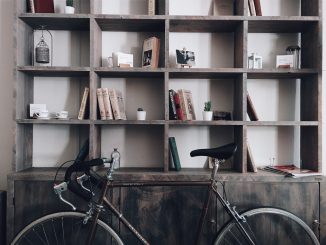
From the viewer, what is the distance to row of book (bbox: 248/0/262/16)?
2.29 m

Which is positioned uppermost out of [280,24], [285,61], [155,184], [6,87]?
[280,24]

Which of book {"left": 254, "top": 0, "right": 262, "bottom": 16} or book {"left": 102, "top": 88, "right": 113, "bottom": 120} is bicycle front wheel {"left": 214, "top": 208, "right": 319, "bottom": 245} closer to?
book {"left": 102, "top": 88, "right": 113, "bottom": 120}

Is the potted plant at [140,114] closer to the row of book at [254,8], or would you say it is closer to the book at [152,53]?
the book at [152,53]

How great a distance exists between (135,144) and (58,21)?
45.5 inches

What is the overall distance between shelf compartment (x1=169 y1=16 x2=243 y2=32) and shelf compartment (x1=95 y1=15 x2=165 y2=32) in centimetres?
11

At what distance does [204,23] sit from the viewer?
2307mm

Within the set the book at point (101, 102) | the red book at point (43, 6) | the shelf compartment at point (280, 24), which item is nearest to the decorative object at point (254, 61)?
the shelf compartment at point (280, 24)

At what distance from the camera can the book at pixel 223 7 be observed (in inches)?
97.7

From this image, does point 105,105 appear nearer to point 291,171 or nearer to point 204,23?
point 204,23

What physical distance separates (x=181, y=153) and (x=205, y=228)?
0.66 m

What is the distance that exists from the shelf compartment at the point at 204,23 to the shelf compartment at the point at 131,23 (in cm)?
11

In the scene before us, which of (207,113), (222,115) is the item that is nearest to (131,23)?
(207,113)

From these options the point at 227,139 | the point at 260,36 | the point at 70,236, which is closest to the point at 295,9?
the point at 260,36

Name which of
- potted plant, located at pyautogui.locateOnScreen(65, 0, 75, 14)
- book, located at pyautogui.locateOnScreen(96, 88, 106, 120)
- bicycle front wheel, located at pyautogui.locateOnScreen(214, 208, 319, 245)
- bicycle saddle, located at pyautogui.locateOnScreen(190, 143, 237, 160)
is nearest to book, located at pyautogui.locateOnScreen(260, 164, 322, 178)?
bicycle front wheel, located at pyautogui.locateOnScreen(214, 208, 319, 245)
